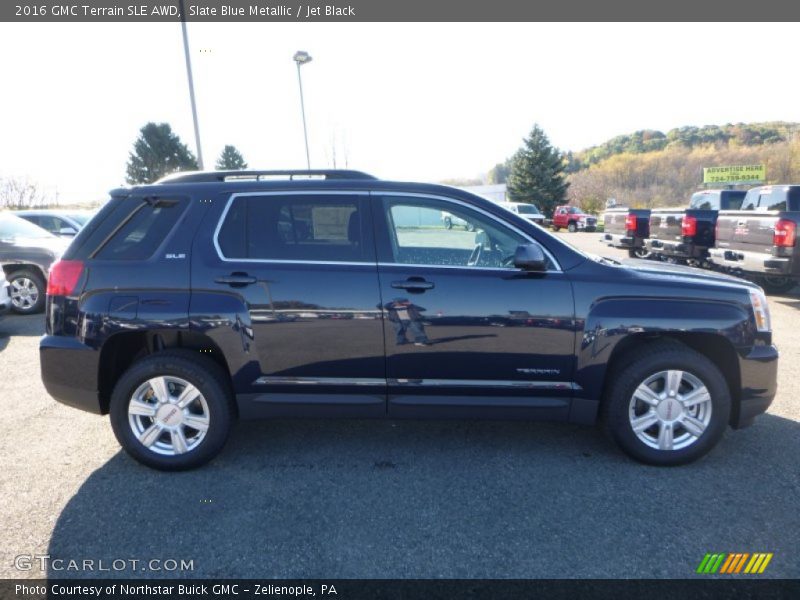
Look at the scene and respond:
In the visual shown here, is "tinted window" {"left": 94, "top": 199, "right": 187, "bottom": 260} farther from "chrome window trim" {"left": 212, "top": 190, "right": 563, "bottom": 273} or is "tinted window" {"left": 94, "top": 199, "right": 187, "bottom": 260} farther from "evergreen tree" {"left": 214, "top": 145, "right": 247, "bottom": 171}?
"evergreen tree" {"left": 214, "top": 145, "right": 247, "bottom": 171}

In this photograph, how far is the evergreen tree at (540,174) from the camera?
38.4 meters

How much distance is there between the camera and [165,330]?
3312 mm

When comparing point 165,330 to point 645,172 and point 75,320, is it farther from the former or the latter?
point 645,172

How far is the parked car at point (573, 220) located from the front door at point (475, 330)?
28.7 m

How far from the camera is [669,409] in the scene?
3299mm

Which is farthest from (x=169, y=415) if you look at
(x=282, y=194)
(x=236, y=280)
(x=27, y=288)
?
(x=27, y=288)

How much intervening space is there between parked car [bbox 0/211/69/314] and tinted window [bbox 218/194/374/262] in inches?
270

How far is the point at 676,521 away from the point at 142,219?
3.86 meters

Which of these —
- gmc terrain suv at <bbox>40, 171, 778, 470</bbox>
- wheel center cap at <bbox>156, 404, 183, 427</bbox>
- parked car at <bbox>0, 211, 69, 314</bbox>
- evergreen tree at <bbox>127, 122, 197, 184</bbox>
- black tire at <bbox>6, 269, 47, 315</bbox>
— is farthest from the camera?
evergreen tree at <bbox>127, 122, 197, 184</bbox>

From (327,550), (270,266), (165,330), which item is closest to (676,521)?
(327,550)

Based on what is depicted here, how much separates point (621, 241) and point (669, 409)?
1136cm

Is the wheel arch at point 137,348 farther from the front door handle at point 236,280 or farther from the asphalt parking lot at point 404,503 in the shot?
the asphalt parking lot at point 404,503

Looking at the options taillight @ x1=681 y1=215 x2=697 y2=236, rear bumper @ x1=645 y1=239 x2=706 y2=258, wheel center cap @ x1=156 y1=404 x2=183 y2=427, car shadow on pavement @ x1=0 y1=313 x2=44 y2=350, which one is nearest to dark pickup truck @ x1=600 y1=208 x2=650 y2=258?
rear bumper @ x1=645 y1=239 x2=706 y2=258

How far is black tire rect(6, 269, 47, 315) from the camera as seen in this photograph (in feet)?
28.2
